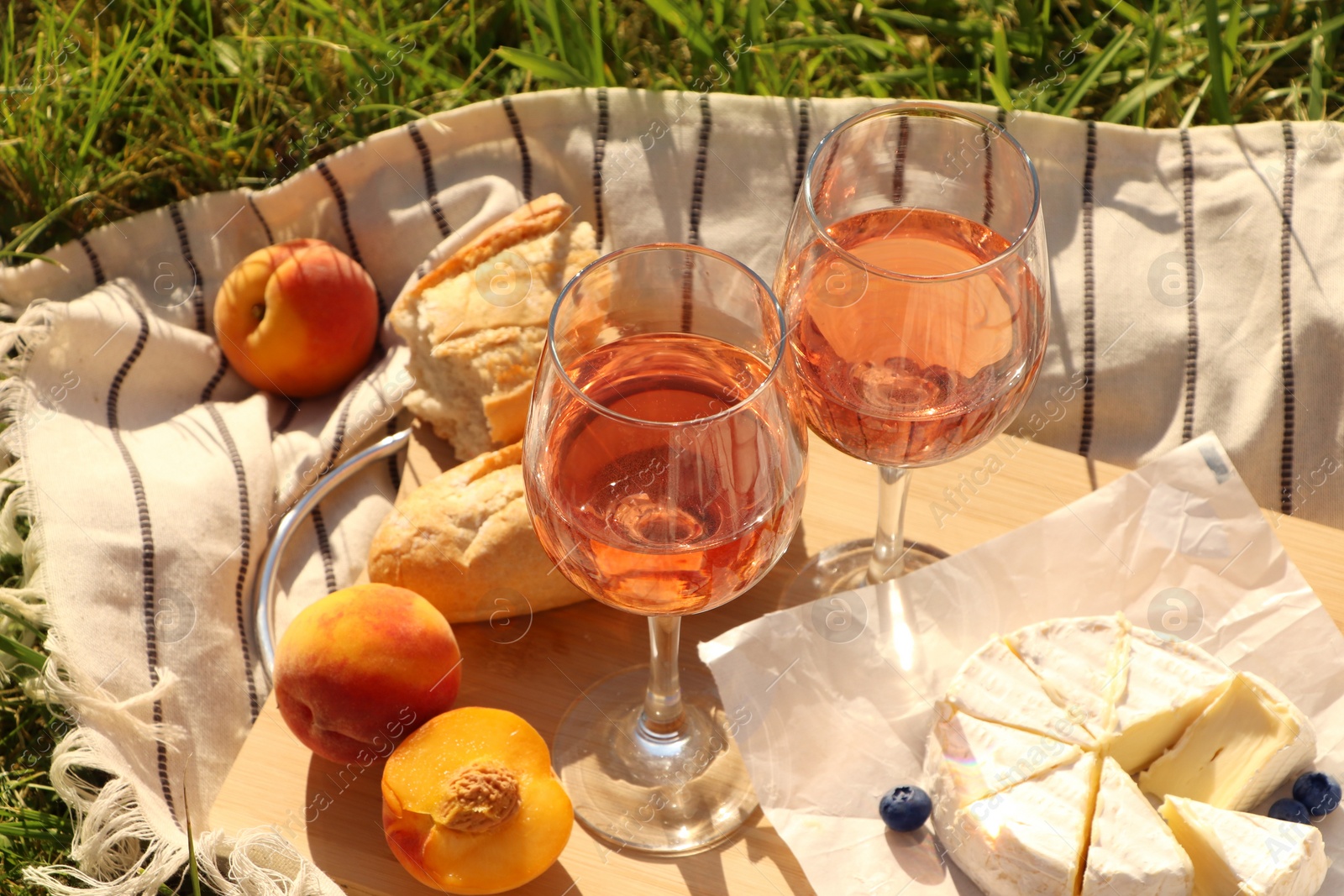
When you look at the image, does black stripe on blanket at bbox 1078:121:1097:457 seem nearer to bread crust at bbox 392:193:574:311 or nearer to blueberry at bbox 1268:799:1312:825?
blueberry at bbox 1268:799:1312:825

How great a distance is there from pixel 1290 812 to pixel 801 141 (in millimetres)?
1290

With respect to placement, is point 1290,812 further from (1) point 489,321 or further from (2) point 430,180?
(2) point 430,180

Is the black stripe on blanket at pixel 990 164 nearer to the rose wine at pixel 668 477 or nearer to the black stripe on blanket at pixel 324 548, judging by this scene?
the rose wine at pixel 668 477

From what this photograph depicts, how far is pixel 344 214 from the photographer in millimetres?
2219

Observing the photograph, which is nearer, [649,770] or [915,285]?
[915,285]

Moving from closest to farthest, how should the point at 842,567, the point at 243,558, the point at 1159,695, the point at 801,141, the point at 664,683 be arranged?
the point at 1159,695 → the point at 664,683 → the point at 842,567 → the point at 243,558 → the point at 801,141

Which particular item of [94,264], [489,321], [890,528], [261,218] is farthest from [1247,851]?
[94,264]

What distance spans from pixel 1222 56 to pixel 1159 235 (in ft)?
1.69

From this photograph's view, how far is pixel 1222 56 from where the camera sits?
7.74ft

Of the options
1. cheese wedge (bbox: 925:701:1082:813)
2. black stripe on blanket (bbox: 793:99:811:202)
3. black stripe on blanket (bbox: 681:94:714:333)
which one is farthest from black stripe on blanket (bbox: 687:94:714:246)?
cheese wedge (bbox: 925:701:1082:813)

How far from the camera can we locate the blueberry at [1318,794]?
1398mm

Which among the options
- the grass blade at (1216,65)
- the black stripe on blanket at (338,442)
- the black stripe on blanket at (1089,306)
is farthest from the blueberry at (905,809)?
the grass blade at (1216,65)

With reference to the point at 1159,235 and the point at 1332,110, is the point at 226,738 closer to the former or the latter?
the point at 1159,235

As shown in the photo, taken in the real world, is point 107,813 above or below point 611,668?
below
